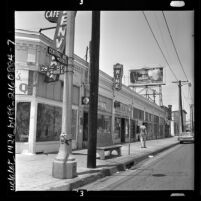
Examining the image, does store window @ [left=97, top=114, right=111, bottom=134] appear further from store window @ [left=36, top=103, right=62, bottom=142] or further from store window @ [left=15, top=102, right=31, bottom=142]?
store window @ [left=15, top=102, right=31, bottom=142]

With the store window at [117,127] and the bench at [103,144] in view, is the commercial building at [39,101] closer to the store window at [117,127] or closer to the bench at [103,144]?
the bench at [103,144]

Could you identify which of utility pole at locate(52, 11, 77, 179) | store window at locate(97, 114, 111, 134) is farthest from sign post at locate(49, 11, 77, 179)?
store window at locate(97, 114, 111, 134)

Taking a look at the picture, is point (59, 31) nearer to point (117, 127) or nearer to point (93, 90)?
point (93, 90)

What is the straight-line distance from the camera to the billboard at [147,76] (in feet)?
123

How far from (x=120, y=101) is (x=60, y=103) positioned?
10410mm

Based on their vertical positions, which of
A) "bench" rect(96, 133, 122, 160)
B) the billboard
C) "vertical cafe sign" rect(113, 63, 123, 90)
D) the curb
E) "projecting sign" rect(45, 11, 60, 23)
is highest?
the billboard

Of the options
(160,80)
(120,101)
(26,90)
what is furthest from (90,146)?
(160,80)

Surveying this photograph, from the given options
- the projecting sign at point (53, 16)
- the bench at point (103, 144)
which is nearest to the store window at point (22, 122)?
the bench at point (103, 144)

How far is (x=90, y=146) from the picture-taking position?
9.07 meters

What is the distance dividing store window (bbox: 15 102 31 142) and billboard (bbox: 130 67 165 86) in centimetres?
2736

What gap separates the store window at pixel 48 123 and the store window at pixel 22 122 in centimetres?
52

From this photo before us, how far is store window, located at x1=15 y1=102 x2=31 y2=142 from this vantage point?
38.9 feet
